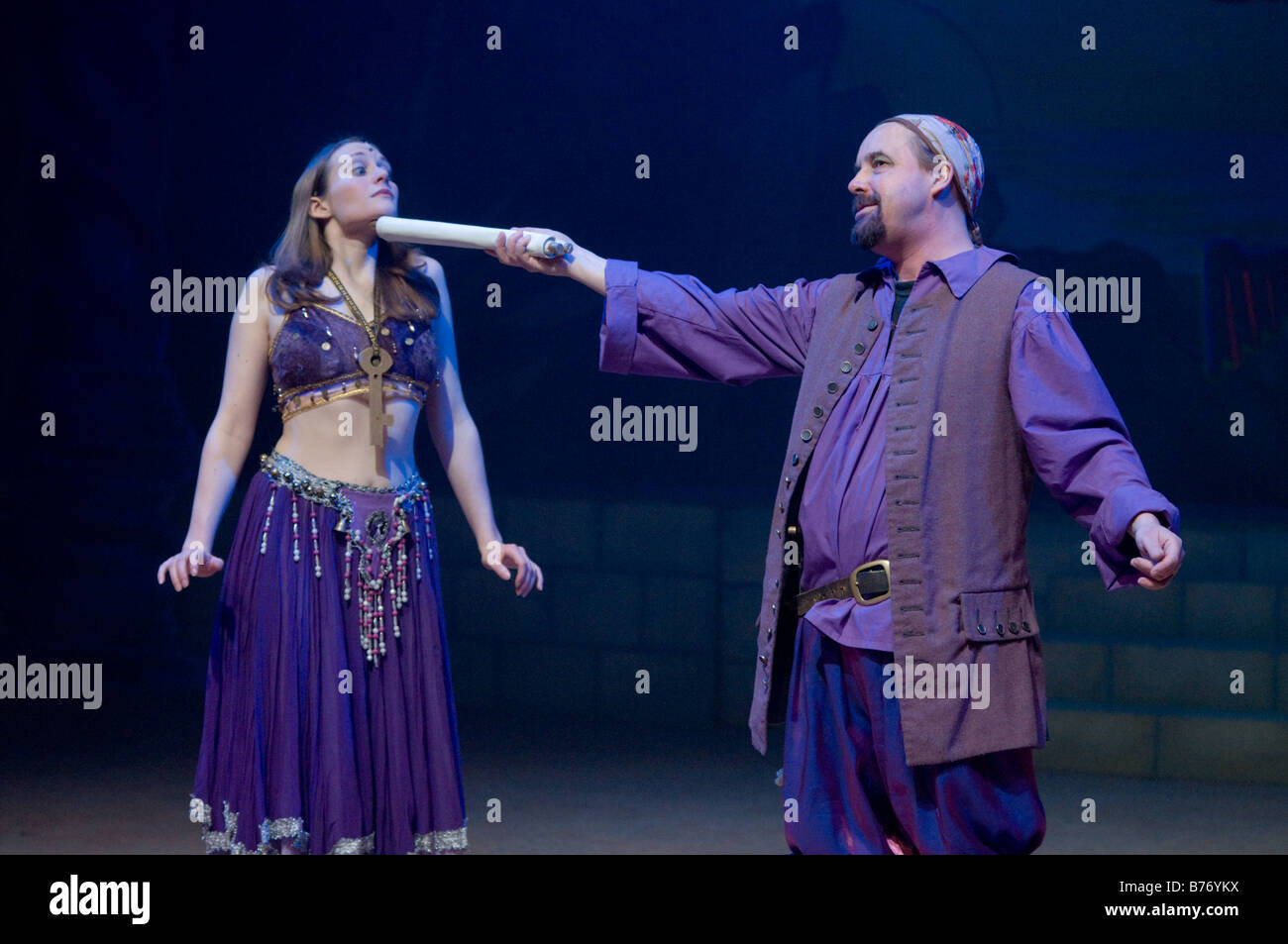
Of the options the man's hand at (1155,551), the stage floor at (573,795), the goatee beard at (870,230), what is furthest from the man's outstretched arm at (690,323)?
the stage floor at (573,795)

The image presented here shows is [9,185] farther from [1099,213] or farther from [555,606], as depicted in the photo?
[1099,213]

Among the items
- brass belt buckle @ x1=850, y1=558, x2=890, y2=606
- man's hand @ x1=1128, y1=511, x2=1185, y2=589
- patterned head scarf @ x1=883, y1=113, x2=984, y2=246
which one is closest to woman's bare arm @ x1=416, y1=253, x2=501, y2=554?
brass belt buckle @ x1=850, y1=558, x2=890, y2=606

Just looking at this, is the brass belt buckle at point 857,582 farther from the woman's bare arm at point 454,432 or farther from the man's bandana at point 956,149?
the woman's bare arm at point 454,432

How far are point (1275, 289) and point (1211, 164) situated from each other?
56 cm

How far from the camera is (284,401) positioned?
2.82 metres

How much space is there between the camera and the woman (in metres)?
2.77

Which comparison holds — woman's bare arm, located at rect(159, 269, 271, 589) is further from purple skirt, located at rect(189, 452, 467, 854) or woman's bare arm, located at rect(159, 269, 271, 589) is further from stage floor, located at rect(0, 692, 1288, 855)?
stage floor, located at rect(0, 692, 1288, 855)

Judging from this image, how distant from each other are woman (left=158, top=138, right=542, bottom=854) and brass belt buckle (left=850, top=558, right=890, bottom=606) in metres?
0.68

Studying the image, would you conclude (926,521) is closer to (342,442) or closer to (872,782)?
(872,782)

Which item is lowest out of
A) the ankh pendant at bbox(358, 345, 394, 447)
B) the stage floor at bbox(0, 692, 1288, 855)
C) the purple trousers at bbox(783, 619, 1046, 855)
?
the stage floor at bbox(0, 692, 1288, 855)

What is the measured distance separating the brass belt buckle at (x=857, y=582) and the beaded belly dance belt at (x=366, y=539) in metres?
0.93

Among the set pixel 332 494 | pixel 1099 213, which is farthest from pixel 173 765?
pixel 1099 213

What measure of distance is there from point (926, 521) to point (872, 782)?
1.39ft

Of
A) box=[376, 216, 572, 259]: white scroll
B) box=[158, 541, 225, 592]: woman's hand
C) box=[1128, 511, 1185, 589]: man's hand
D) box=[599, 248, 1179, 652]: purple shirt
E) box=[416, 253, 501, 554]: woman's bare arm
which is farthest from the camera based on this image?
box=[416, 253, 501, 554]: woman's bare arm
